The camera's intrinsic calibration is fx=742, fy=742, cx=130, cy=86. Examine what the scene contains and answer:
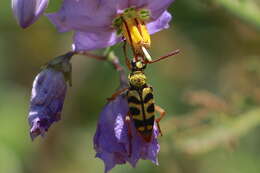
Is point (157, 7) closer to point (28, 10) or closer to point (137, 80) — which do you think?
point (137, 80)

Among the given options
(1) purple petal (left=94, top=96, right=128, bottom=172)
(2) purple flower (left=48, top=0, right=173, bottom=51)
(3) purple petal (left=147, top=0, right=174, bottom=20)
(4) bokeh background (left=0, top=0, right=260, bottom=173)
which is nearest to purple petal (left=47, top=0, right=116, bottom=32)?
(2) purple flower (left=48, top=0, right=173, bottom=51)

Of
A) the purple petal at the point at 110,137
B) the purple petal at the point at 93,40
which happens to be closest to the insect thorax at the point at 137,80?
the purple petal at the point at 110,137

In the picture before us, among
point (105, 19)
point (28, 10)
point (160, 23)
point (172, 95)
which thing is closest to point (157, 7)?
point (160, 23)

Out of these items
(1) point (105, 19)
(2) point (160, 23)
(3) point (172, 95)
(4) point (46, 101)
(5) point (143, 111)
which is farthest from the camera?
(3) point (172, 95)

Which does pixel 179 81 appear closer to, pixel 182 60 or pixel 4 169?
pixel 182 60

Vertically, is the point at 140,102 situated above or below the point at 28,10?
below

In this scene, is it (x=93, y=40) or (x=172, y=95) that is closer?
(x=93, y=40)

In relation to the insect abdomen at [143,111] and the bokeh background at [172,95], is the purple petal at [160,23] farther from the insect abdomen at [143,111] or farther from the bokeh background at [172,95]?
the bokeh background at [172,95]

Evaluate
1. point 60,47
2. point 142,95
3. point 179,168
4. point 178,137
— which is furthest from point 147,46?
point 60,47
